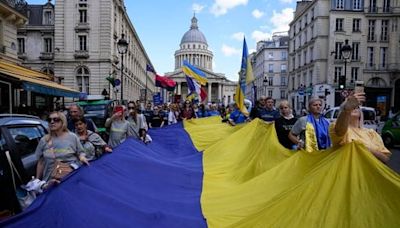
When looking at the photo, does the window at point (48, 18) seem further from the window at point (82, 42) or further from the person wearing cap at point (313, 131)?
the person wearing cap at point (313, 131)

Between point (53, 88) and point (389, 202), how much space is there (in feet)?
60.0

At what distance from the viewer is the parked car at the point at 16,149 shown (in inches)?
165

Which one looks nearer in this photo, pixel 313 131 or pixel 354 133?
pixel 354 133

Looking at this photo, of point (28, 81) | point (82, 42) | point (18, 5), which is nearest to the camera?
point (28, 81)

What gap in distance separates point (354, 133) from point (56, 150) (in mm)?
3501

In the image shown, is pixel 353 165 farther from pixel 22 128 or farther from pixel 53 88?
pixel 53 88

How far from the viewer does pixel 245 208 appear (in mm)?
4203

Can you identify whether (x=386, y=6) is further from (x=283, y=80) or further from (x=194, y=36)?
(x=194, y=36)

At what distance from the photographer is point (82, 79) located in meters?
49.3

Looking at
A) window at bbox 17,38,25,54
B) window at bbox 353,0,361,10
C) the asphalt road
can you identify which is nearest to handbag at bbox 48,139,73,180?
the asphalt road

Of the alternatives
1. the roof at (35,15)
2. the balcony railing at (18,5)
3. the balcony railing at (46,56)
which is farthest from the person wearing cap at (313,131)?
the roof at (35,15)

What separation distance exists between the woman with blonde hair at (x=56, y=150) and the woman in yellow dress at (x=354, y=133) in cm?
292

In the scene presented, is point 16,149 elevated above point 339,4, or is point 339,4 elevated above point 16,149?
point 339,4

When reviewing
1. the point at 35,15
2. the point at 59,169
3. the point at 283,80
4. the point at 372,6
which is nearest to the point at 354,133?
the point at 59,169
